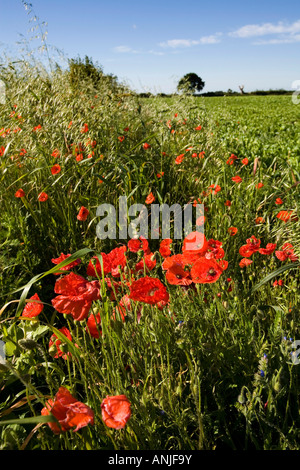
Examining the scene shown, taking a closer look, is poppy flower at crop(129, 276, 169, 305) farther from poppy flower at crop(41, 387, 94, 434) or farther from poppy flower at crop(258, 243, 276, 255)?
poppy flower at crop(258, 243, 276, 255)

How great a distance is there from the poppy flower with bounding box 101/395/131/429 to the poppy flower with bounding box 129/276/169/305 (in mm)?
288

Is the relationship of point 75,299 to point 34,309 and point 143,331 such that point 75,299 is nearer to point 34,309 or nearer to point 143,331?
point 34,309

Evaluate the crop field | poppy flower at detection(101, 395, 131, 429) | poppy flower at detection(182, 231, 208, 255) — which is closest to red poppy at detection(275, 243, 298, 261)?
the crop field

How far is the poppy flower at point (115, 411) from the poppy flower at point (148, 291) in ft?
0.94

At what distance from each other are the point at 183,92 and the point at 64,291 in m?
4.69

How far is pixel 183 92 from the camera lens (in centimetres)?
521

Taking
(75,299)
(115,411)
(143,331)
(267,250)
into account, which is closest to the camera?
(115,411)

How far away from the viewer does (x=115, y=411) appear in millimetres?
795

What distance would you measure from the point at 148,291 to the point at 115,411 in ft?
1.09

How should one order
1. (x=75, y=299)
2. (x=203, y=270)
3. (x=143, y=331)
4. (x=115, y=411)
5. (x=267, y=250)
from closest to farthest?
1. (x=115, y=411)
2. (x=75, y=299)
3. (x=203, y=270)
4. (x=143, y=331)
5. (x=267, y=250)

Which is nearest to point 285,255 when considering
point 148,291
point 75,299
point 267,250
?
point 267,250

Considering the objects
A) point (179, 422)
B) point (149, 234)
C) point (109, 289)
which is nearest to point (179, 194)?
point (149, 234)

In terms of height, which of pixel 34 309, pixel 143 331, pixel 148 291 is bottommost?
pixel 143 331
